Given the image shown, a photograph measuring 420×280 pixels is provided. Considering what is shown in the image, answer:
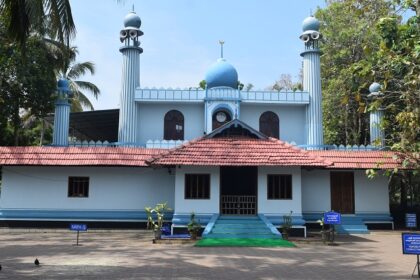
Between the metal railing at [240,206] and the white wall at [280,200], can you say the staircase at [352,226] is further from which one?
the metal railing at [240,206]

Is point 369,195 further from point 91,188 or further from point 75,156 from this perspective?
point 75,156

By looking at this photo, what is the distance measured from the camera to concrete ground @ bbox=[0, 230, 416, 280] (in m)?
9.28

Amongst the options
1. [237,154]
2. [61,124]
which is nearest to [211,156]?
[237,154]

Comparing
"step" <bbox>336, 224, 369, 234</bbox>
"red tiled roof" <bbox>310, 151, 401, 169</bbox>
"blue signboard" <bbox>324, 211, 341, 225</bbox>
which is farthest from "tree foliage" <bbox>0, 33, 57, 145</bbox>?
"step" <bbox>336, 224, 369, 234</bbox>

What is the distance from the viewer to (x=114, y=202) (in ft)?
63.3

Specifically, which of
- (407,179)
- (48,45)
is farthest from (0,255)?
(407,179)

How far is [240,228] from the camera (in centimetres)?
1611

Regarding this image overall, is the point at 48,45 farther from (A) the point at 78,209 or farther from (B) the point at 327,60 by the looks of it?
(B) the point at 327,60

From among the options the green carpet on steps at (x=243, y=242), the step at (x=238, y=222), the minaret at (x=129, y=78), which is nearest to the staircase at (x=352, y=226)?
the step at (x=238, y=222)

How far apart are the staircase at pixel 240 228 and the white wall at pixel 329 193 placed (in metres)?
3.33

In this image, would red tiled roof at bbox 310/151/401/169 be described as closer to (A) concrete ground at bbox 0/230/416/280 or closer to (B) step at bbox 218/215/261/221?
(A) concrete ground at bbox 0/230/416/280

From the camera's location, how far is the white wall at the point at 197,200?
17.5m

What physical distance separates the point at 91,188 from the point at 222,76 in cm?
922

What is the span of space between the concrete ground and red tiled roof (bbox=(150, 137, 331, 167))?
3201 mm
